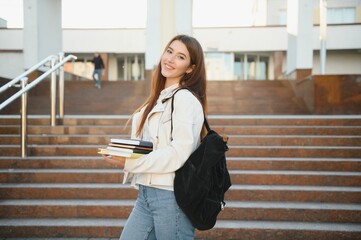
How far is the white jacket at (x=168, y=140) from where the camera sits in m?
1.72

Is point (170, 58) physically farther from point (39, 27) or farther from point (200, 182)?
point (39, 27)

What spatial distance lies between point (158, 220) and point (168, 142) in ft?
1.31

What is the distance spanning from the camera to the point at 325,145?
5.50m

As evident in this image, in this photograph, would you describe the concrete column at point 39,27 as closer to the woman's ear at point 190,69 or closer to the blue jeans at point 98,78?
the blue jeans at point 98,78

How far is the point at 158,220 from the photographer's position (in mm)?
1803

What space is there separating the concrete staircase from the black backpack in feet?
6.97

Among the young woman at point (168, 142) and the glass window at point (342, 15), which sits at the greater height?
the glass window at point (342, 15)

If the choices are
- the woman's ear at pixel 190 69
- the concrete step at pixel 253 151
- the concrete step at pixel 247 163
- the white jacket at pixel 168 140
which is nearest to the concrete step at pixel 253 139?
the concrete step at pixel 253 151

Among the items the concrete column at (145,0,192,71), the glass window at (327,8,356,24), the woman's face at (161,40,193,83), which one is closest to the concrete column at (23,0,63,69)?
the concrete column at (145,0,192,71)

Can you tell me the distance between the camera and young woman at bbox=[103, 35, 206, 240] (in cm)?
173

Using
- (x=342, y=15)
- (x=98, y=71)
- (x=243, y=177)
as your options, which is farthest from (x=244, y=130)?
(x=342, y=15)

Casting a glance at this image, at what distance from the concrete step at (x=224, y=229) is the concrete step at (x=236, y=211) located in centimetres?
10

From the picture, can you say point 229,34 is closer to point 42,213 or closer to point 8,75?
point 8,75

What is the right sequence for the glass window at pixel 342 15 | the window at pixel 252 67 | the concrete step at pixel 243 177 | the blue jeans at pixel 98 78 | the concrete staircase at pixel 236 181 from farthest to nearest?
the glass window at pixel 342 15, the window at pixel 252 67, the blue jeans at pixel 98 78, the concrete step at pixel 243 177, the concrete staircase at pixel 236 181
